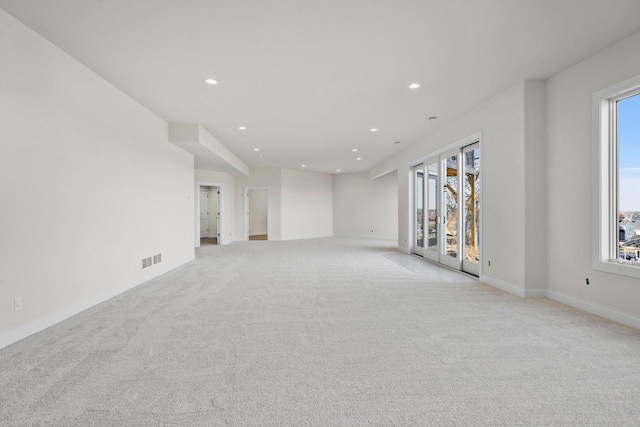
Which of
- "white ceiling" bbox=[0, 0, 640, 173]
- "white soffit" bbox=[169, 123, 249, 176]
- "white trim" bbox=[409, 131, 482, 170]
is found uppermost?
"white ceiling" bbox=[0, 0, 640, 173]

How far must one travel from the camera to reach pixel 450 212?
6.43m

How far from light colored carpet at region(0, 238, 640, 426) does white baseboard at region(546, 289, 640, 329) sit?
15cm

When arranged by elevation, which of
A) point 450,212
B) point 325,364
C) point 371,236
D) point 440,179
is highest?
point 440,179

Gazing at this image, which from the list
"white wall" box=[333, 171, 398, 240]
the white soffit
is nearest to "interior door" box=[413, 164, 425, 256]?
"white wall" box=[333, 171, 398, 240]

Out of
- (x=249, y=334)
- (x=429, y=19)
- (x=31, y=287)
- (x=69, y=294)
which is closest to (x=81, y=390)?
(x=249, y=334)

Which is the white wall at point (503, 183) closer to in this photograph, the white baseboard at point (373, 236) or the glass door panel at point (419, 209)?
the glass door panel at point (419, 209)

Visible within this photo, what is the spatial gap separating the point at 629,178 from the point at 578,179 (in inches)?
17.3

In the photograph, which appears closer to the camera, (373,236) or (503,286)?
(503,286)

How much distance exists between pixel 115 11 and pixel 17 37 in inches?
39.6

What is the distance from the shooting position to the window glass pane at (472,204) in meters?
5.43

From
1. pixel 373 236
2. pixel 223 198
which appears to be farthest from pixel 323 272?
pixel 373 236

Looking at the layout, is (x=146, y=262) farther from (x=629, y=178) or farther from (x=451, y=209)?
(x=629, y=178)

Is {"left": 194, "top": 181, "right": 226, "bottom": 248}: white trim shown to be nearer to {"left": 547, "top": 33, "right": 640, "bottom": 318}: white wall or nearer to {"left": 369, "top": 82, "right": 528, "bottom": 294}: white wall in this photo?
{"left": 369, "top": 82, "right": 528, "bottom": 294}: white wall

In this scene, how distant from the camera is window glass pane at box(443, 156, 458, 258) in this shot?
6176 mm
